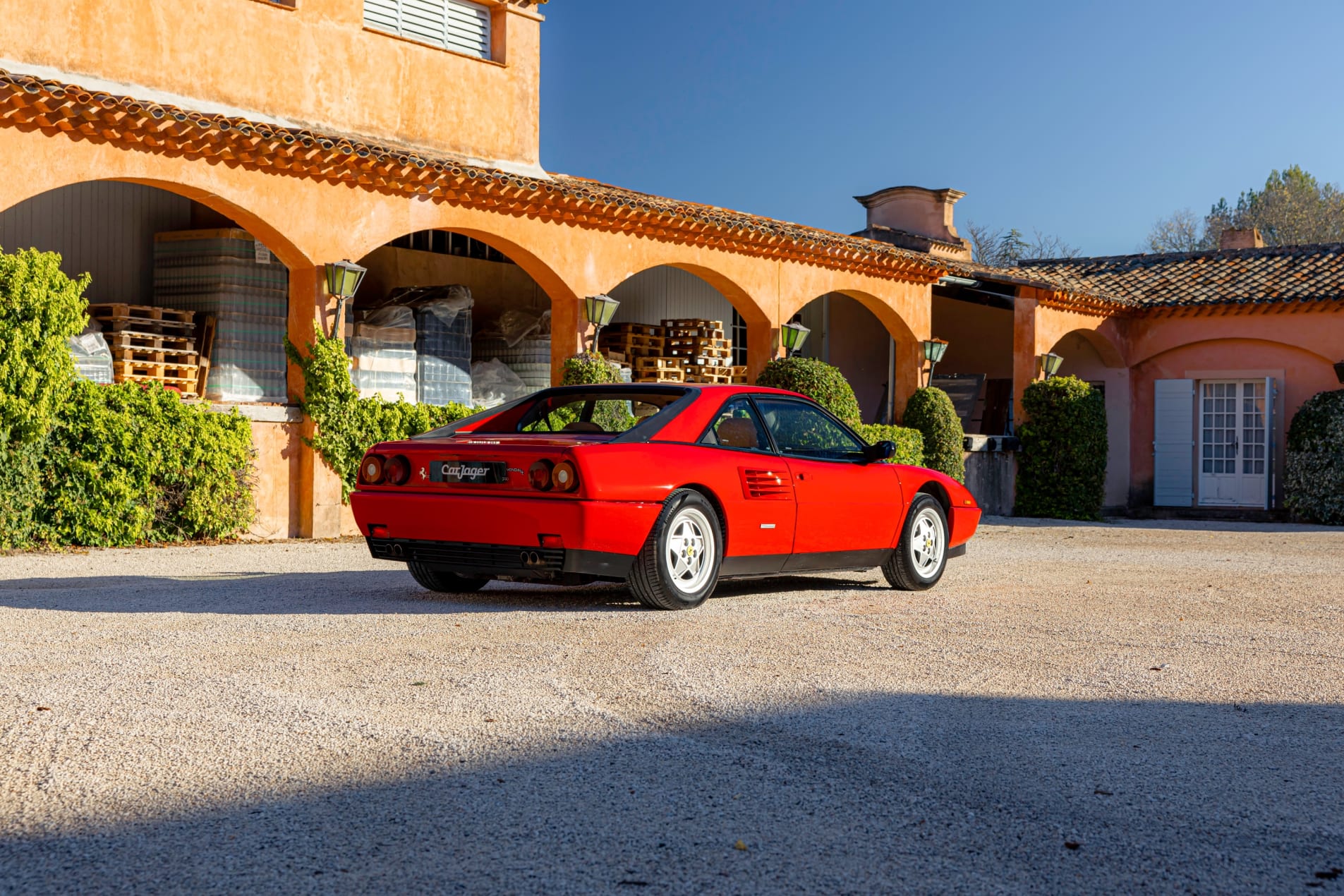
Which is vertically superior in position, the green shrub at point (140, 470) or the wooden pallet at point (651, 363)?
the wooden pallet at point (651, 363)

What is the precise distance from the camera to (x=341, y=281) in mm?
13602

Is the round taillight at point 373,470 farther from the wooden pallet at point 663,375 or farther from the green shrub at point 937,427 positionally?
the green shrub at point 937,427

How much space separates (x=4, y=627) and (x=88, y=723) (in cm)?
243

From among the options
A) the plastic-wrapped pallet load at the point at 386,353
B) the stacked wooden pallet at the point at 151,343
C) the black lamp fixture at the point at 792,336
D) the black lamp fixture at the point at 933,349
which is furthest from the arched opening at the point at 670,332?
the stacked wooden pallet at the point at 151,343

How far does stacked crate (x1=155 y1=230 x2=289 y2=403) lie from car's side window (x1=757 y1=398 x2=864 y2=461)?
739cm

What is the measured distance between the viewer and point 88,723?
4.54 m

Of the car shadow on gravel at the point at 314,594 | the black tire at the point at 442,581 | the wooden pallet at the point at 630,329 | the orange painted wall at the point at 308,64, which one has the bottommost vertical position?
the car shadow on gravel at the point at 314,594

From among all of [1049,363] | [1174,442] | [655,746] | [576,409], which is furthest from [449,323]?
[1174,442]

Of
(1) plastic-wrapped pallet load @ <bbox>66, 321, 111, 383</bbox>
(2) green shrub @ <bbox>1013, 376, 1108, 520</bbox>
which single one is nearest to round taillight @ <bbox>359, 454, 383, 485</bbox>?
(1) plastic-wrapped pallet load @ <bbox>66, 321, 111, 383</bbox>

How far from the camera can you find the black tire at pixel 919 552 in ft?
30.1

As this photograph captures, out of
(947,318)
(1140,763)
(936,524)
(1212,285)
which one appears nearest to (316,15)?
(936,524)

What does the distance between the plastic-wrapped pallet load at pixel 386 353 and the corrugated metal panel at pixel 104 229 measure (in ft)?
7.45

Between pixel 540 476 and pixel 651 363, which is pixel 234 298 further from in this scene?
pixel 540 476

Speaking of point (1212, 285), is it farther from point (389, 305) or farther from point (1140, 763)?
point (1140, 763)
